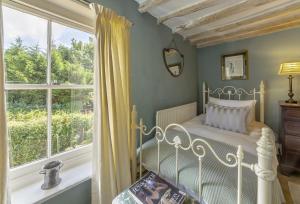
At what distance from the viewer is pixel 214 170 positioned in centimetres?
117

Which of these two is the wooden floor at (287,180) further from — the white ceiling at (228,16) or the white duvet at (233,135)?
the white ceiling at (228,16)

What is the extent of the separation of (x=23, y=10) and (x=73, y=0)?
0.35 metres

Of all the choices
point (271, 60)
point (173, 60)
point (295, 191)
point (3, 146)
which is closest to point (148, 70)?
point (173, 60)

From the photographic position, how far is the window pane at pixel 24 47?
1066 millimetres

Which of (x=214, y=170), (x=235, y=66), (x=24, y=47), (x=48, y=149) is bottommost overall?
(x=214, y=170)

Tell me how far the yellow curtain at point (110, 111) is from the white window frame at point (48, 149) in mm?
258

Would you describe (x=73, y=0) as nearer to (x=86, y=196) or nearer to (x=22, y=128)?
(x=22, y=128)

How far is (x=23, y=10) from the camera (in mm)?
1106

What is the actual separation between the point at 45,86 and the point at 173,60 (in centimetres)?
197

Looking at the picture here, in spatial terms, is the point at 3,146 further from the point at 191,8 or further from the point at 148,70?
the point at 191,8

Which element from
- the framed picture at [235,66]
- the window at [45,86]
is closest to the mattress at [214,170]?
the window at [45,86]

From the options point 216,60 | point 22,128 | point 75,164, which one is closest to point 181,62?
point 216,60

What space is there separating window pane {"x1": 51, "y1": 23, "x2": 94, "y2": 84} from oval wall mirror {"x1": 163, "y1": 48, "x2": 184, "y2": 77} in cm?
128

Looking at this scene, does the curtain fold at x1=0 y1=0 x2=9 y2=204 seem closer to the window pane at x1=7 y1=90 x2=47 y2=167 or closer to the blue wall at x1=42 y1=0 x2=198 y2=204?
the window pane at x1=7 y1=90 x2=47 y2=167
